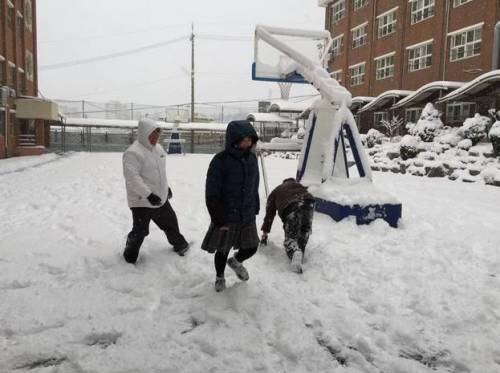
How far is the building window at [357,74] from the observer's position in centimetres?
2972

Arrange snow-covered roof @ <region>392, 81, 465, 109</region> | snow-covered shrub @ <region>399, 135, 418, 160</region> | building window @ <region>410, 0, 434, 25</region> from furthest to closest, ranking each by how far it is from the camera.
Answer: building window @ <region>410, 0, 434, 25</region>
snow-covered roof @ <region>392, 81, 465, 109</region>
snow-covered shrub @ <region>399, 135, 418, 160</region>

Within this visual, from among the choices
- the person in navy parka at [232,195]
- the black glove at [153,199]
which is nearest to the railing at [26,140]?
the black glove at [153,199]

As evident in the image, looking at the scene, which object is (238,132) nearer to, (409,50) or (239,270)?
(239,270)

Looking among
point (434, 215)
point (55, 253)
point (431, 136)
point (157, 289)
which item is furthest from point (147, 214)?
point (431, 136)

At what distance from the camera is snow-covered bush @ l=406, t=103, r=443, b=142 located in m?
16.6

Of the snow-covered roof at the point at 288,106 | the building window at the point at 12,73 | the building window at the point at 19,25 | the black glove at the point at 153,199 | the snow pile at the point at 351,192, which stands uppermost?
the building window at the point at 19,25

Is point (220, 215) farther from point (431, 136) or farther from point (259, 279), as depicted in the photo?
point (431, 136)

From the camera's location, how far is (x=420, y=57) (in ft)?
78.0

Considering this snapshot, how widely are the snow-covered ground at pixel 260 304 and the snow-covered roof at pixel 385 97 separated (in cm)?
1727

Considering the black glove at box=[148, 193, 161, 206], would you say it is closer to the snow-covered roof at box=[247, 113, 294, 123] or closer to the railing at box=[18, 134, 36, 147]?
the railing at box=[18, 134, 36, 147]

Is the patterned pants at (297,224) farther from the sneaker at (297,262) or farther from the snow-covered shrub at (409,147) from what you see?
the snow-covered shrub at (409,147)

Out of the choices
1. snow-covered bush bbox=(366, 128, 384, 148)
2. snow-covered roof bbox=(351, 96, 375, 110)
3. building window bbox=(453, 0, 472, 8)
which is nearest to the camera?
building window bbox=(453, 0, 472, 8)

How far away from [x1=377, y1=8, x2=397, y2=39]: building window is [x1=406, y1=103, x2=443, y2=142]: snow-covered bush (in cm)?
1121

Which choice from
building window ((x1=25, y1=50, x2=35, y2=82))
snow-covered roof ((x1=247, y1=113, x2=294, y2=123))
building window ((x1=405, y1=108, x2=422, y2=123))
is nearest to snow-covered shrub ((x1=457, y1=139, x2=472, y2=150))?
building window ((x1=405, y1=108, x2=422, y2=123))
